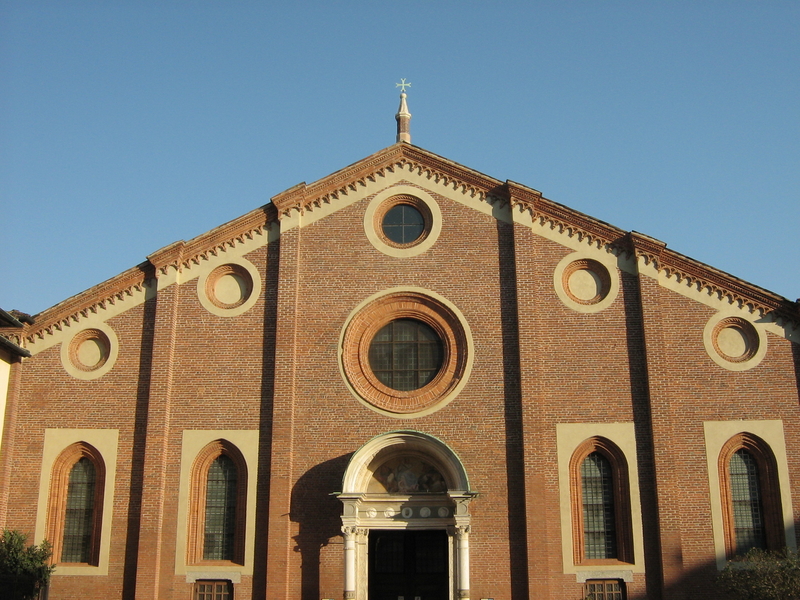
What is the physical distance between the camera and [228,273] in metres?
22.1

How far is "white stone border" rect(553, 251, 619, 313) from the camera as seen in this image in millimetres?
20938

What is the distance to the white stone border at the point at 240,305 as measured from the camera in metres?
21.6

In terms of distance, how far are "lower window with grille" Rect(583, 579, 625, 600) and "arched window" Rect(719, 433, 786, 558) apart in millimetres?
2449

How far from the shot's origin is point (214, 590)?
783 inches

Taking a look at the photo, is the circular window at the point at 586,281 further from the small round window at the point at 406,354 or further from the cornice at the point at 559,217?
the small round window at the point at 406,354

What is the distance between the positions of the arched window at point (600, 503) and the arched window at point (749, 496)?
84.3 inches

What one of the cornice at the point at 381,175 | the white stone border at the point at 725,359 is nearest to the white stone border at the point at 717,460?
the white stone border at the point at 725,359

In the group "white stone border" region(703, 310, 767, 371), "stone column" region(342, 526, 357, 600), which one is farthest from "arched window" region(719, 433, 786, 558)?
"stone column" region(342, 526, 357, 600)

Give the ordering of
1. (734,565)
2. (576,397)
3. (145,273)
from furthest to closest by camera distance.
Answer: (145,273) < (576,397) < (734,565)

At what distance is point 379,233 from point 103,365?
735 centimetres

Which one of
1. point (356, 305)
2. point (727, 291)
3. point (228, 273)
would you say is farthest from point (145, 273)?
point (727, 291)

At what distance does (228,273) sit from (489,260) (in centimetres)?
640

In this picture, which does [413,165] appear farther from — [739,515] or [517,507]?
[739,515]

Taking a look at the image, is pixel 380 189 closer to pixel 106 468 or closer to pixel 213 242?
pixel 213 242
